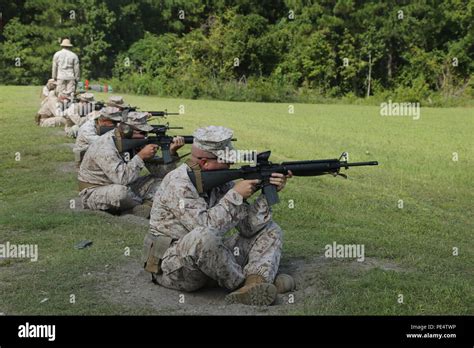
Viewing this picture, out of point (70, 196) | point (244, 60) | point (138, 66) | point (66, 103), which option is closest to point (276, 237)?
point (70, 196)

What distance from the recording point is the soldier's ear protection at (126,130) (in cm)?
1010

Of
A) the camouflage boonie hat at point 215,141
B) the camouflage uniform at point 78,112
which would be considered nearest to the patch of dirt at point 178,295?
the camouflage boonie hat at point 215,141

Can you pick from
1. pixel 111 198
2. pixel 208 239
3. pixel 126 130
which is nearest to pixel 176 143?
pixel 126 130

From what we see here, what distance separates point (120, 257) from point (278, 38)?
48639 millimetres

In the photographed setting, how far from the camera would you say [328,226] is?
1035cm

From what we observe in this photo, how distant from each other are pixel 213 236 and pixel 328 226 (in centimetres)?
429

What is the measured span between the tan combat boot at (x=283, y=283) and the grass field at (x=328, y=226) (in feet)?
0.98

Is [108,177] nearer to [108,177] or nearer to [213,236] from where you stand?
[108,177]

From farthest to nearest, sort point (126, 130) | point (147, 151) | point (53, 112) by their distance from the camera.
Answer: point (53, 112), point (126, 130), point (147, 151)

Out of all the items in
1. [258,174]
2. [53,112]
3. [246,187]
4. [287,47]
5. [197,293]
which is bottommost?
[197,293]

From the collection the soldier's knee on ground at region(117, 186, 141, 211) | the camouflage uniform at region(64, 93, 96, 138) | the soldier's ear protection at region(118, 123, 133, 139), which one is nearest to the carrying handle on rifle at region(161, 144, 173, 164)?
the soldier's ear protection at region(118, 123, 133, 139)

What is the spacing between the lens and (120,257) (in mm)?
8047

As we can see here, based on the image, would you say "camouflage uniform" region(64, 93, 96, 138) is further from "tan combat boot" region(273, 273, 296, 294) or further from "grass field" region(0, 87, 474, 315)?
"tan combat boot" region(273, 273, 296, 294)
